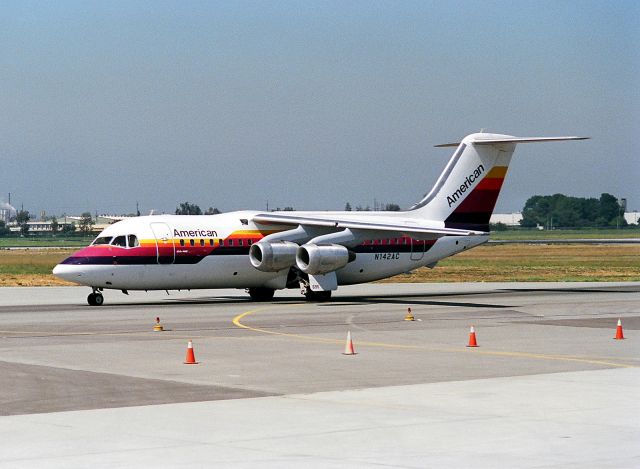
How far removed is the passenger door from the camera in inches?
1645

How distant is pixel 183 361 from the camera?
75.5ft

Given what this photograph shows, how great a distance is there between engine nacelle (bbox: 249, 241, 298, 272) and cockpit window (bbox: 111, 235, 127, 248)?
476 cm

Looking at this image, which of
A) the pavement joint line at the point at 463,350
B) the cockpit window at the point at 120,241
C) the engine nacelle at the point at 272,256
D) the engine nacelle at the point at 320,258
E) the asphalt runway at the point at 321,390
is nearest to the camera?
the asphalt runway at the point at 321,390

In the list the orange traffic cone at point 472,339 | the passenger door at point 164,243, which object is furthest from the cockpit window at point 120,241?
the orange traffic cone at point 472,339

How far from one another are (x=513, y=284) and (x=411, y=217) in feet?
33.5

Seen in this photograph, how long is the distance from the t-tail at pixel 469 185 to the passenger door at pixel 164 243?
10.9m

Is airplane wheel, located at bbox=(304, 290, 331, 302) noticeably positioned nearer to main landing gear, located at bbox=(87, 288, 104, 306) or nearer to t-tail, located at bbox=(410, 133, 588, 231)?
t-tail, located at bbox=(410, 133, 588, 231)

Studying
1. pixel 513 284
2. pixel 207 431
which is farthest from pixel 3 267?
pixel 207 431

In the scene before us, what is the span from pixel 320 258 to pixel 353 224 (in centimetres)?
233

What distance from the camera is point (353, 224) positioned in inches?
1750

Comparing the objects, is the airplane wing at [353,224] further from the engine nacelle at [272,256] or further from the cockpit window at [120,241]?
the cockpit window at [120,241]

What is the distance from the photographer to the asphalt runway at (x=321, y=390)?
520 inches

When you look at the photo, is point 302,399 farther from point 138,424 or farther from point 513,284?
point 513,284

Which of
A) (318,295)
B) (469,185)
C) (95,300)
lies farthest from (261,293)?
(469,185)
